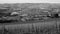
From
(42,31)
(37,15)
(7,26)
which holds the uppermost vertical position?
(37,15)

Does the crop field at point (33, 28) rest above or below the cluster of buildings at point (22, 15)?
below

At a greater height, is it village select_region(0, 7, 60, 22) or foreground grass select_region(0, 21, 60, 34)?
village select_region(0, 7, 60, 22)

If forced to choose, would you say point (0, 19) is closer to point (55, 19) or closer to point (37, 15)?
point (37, 15)

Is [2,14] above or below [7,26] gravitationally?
above

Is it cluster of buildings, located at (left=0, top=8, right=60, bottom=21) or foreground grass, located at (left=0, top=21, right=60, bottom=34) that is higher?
cluster of buildings, located at (left=0, top=8, right=60, bottom=21)

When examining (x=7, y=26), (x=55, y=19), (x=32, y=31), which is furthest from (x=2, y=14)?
(x=55, y=19)

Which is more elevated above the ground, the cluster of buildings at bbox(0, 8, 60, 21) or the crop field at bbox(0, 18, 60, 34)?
the cluster of buildings at bbox(0, 8, 60, 21)

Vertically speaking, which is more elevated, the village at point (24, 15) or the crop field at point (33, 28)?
the village at point (24, 15)

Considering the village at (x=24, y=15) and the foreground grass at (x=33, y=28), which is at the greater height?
the village at (x=24, y=15)

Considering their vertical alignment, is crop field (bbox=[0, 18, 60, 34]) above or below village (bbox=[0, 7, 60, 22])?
below

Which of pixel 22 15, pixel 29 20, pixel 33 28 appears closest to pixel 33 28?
pixel 33 28
